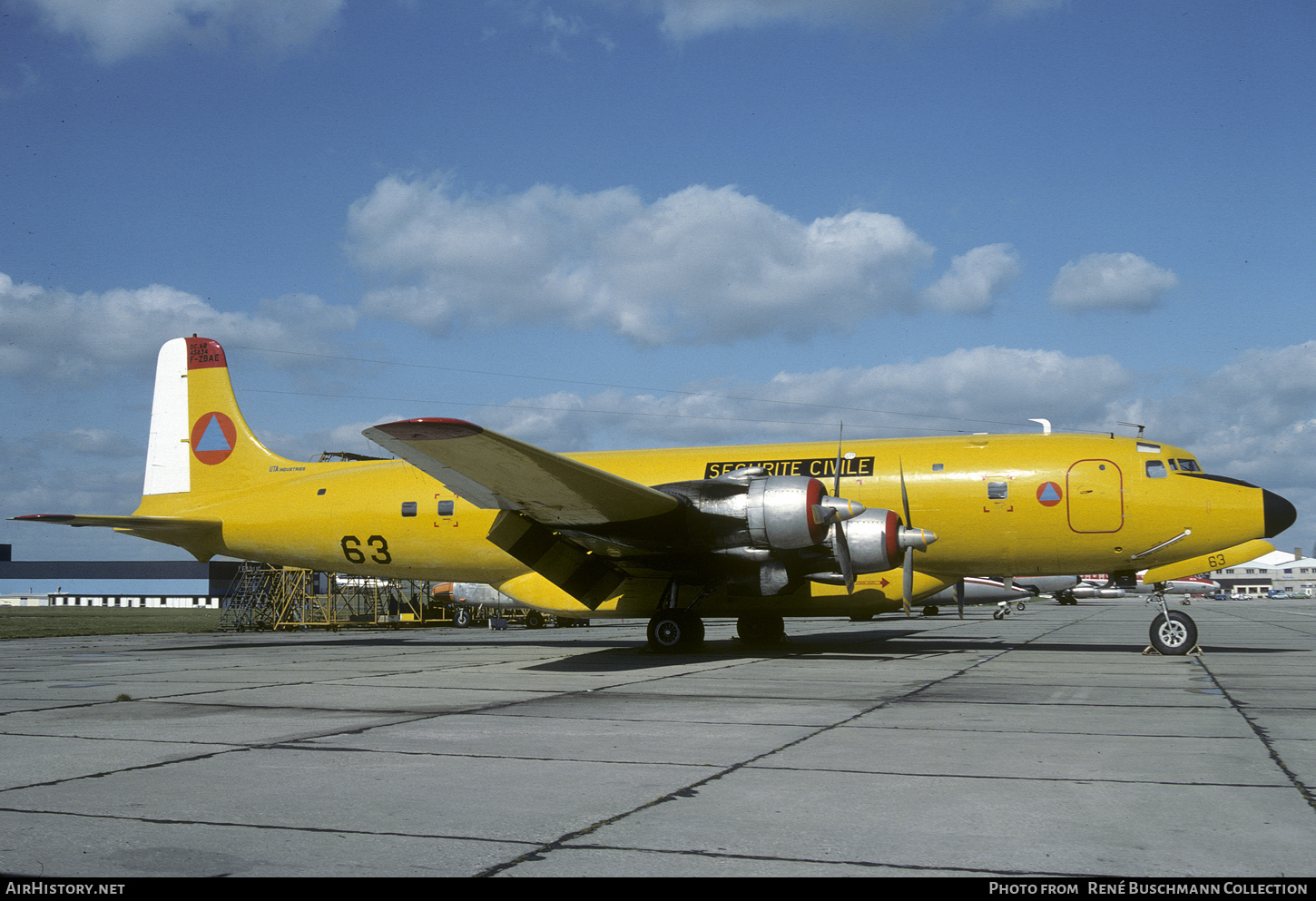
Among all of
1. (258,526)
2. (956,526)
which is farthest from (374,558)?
(956,526)

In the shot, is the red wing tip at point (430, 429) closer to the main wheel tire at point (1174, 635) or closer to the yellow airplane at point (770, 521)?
the yellow airplane at point (770, 521)

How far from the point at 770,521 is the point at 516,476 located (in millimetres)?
4008

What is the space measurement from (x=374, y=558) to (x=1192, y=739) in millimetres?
16604

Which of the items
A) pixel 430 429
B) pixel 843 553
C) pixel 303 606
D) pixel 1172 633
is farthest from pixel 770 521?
pixel 303 606

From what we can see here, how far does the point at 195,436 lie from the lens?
76.9 ft

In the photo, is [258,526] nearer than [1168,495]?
No

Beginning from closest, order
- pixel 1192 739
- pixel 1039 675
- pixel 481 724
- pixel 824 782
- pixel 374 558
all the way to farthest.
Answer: pixel 824 782, pixel 1192 739, pixel 481 724, pixel 1039 675, pixel 374 558

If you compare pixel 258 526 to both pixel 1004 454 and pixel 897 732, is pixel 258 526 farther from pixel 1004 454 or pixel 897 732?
pixel 897 732

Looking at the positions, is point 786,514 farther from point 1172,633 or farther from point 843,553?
point 1172,633

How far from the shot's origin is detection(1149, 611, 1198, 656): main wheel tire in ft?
54.8

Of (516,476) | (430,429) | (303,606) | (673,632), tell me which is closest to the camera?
(430,429)

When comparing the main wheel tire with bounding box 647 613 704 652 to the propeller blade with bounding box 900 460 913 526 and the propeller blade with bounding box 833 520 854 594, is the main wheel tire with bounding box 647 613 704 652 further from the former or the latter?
the propeller blade with bounding box 900 460 913 526

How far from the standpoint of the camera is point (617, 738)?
8047 millimetres

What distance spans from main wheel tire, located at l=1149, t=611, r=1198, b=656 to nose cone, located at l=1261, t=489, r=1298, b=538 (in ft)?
6.56
